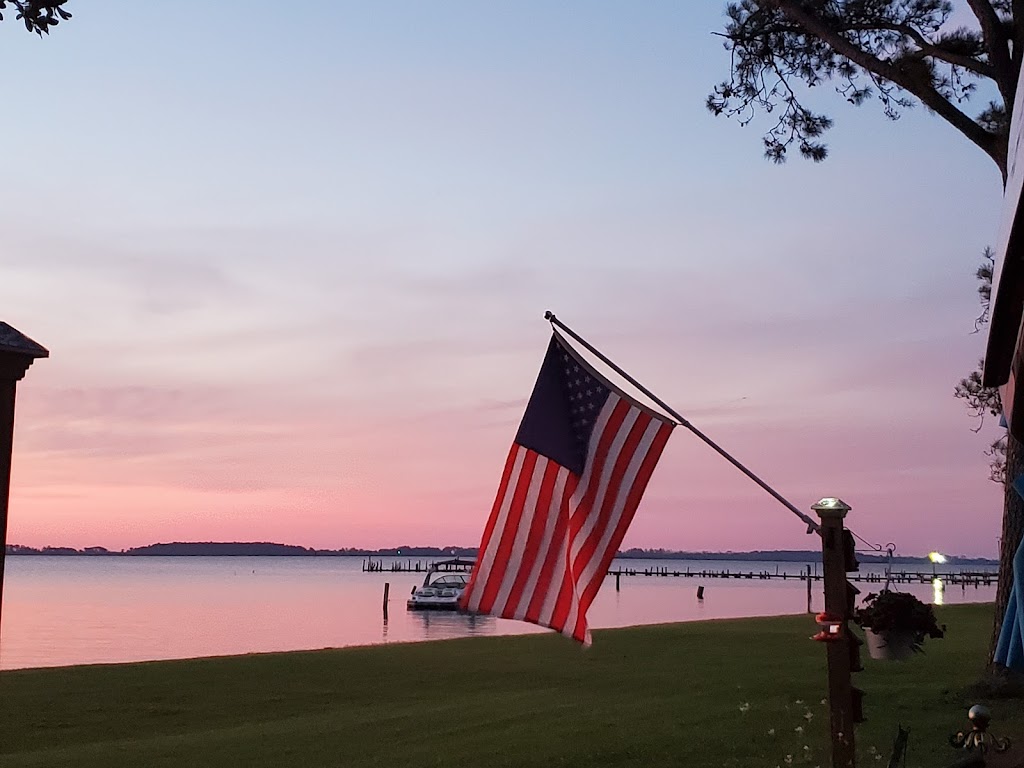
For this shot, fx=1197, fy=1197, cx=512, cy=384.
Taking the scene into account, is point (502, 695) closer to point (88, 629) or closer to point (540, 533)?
point (540, 533)

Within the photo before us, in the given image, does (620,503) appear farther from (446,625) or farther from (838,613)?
(446,625)

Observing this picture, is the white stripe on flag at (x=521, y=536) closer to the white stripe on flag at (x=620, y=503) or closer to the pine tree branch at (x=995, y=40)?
the white stripe on flag at (x=620, y=503)

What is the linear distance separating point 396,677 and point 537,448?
600 inches

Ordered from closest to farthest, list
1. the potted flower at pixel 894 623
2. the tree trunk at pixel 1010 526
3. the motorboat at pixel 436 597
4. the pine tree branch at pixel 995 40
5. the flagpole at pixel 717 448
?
the flagpole at pixel 717 448 → the potted flower at pixel 894 623 → the tree trunk at pixel 1010 526 → the pine tree branch at pixel 995 40 → the motorboat at pixel 436 597

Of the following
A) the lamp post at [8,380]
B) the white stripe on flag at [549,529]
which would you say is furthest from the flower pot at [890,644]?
the lamp post at [8,380]

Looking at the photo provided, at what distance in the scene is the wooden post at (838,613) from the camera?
24.9 feet

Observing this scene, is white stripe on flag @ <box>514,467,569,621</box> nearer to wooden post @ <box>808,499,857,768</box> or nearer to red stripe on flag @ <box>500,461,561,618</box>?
red stripe on flag @ <box>500,461,561,618</box>

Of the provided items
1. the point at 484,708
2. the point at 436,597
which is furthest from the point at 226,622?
the point at 484,708

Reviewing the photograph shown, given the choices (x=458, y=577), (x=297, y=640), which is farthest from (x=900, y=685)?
(x=458, y=577)

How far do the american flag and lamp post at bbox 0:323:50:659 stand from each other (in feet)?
12.9

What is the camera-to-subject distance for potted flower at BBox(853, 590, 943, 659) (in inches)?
380

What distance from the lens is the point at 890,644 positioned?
973 centimetres

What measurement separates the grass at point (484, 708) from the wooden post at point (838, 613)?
3.30 meters

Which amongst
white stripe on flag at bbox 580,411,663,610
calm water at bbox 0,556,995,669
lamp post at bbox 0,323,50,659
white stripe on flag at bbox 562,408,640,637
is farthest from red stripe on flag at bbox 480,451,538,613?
calm water at bbox 0,556,995,669
